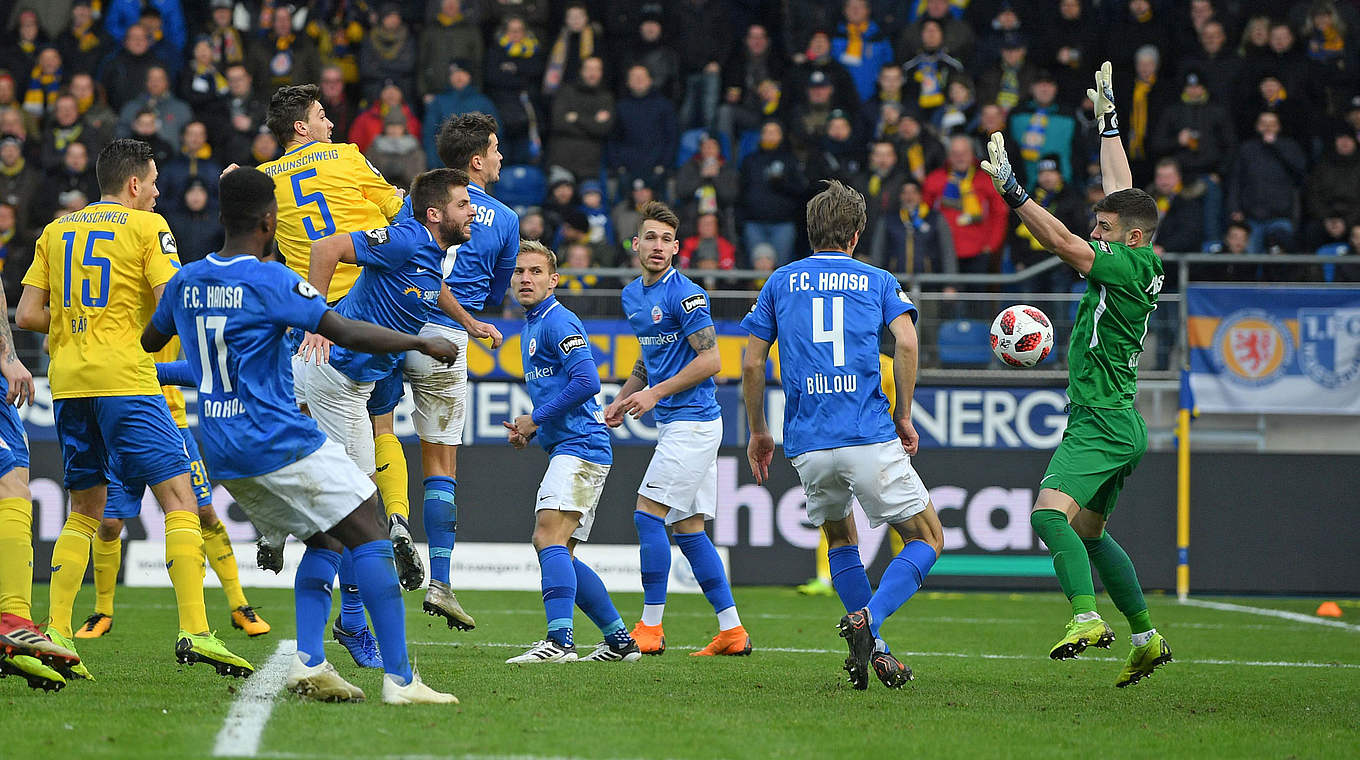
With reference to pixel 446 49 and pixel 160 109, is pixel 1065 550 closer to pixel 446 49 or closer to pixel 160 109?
pixel 446 49

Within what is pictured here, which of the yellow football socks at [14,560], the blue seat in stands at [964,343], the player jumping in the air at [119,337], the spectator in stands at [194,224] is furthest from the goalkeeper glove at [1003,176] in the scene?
the spectator in stands at [194,224]

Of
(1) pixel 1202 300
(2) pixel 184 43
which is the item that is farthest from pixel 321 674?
(2) pixel 184 43

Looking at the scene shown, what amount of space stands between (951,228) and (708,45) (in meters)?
4.52

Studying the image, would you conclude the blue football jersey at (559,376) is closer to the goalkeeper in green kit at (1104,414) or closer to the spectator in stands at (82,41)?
the goalkeeper in green kit at (1104,414)

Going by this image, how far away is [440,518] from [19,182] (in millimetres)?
11086

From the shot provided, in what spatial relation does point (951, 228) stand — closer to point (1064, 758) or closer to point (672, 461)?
point (672, 461)

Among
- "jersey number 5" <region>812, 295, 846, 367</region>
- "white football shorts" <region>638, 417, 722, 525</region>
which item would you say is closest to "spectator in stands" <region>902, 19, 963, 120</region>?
"white football shorts" <region>638, 417, 722, 525</region>

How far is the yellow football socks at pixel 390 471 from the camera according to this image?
8413 mm

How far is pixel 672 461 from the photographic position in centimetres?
907

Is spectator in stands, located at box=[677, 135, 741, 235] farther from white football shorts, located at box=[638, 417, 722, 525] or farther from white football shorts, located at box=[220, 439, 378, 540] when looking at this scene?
white football shorts, located at box=[220, 439, 378, 540]

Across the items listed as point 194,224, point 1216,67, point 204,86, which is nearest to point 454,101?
point 204,86

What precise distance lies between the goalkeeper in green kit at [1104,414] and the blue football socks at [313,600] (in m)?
3.50

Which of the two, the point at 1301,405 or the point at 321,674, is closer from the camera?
the point at 321,674

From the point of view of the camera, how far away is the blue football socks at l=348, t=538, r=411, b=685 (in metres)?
5.93
